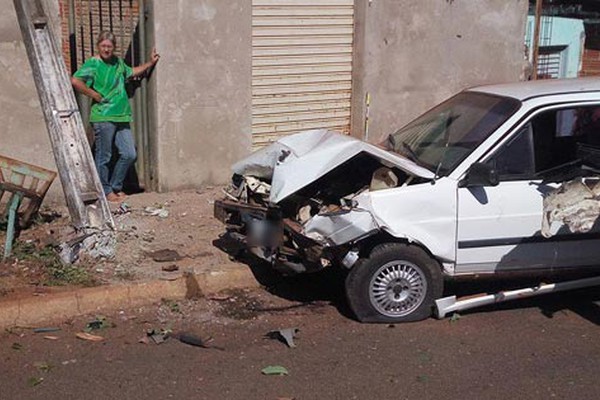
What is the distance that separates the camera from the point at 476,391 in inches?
210

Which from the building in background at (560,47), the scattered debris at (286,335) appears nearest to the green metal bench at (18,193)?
the scattered debris at (286,335)

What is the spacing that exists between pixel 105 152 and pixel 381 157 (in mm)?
3859

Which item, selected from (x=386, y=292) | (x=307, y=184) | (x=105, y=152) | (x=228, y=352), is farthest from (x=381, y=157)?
(x=105, y=152)

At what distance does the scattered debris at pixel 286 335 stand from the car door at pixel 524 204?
4.21ft

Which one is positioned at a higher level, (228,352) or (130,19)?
(130,19)

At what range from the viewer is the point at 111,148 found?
9.23 metres

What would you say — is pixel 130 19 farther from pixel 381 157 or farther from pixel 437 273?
pixel 437 273

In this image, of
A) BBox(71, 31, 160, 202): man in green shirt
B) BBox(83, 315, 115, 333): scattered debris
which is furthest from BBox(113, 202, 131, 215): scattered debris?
Answer: BBox(83, 315, 115, 333): scattered debris

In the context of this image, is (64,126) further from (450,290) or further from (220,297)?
(450,290)

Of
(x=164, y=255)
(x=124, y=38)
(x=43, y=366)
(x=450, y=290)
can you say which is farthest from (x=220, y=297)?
(x=124, y=38)

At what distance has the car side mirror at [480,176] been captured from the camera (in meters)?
6.18

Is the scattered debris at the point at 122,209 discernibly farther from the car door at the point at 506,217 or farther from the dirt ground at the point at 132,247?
the car door at the point at 506,217

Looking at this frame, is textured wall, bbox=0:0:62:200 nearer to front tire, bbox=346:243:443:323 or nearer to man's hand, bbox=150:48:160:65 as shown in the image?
man's hand, bbox=150:48:160:65

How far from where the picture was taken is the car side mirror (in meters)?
6.18
